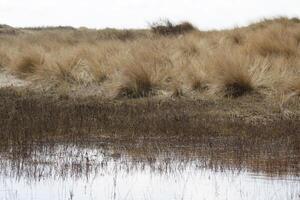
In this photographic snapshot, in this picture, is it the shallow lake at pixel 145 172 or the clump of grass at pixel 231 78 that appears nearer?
the shallow lake at pixel 145 172

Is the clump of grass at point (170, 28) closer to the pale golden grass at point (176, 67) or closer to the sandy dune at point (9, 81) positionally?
the pale golden grass at point (176, 67)

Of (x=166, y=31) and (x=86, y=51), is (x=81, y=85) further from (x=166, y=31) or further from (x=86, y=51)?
(x=166, y=31)

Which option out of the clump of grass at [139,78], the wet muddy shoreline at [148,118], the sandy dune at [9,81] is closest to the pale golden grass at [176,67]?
the clump of grass at [139,78]

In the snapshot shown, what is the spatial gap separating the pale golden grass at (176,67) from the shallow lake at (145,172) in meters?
5.10

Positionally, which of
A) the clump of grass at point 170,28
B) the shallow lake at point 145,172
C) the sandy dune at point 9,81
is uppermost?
the clump of grass at point 170,28

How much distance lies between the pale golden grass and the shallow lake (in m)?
5.10

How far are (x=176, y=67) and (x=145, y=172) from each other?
8.62 meters

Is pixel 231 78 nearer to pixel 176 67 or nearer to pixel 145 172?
pixel 176 67

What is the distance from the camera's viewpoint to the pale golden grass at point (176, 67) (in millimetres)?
14344

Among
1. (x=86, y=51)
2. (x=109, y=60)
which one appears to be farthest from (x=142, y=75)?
(x=86, y=51)

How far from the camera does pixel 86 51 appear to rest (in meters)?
19.7

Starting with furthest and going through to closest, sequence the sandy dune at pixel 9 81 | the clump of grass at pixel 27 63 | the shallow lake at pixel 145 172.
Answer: the clump of grass at pixel 27 63, the sandy dune at pixel 9 81, the shallow lake at pixel 145 172

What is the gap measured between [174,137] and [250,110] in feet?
9.11

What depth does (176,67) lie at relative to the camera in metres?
16.4
